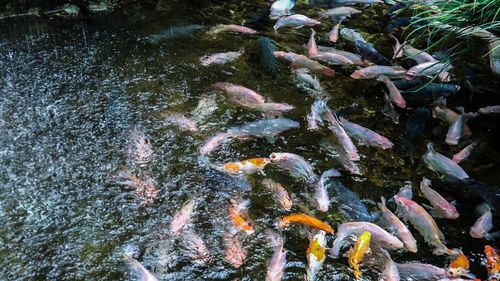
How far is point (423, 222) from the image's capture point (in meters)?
3.67

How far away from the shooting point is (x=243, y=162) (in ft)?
13.9

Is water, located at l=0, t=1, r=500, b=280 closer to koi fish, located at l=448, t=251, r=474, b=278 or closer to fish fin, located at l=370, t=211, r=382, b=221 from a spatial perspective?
koi fish, located at l=448, t=251, r=474, b=278

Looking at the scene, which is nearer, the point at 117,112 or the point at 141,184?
the point at 141,184

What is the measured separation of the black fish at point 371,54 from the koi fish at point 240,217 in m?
2.99

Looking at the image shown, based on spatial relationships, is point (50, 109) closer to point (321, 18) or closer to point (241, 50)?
point (241, 50)

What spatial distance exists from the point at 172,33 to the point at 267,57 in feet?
5.25

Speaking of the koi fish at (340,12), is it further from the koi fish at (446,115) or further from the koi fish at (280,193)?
the koi fish at (280,193)

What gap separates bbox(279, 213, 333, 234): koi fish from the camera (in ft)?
12.0

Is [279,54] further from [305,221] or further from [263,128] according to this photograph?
[305,221]

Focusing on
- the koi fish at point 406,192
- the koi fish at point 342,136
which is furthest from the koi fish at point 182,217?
the koi fish at point 406,192

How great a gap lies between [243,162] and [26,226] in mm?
1799

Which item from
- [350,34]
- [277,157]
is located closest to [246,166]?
[277,157]

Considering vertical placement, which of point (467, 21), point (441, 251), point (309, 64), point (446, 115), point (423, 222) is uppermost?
point (467, 21)

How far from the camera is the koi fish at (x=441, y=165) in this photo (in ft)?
13.9
